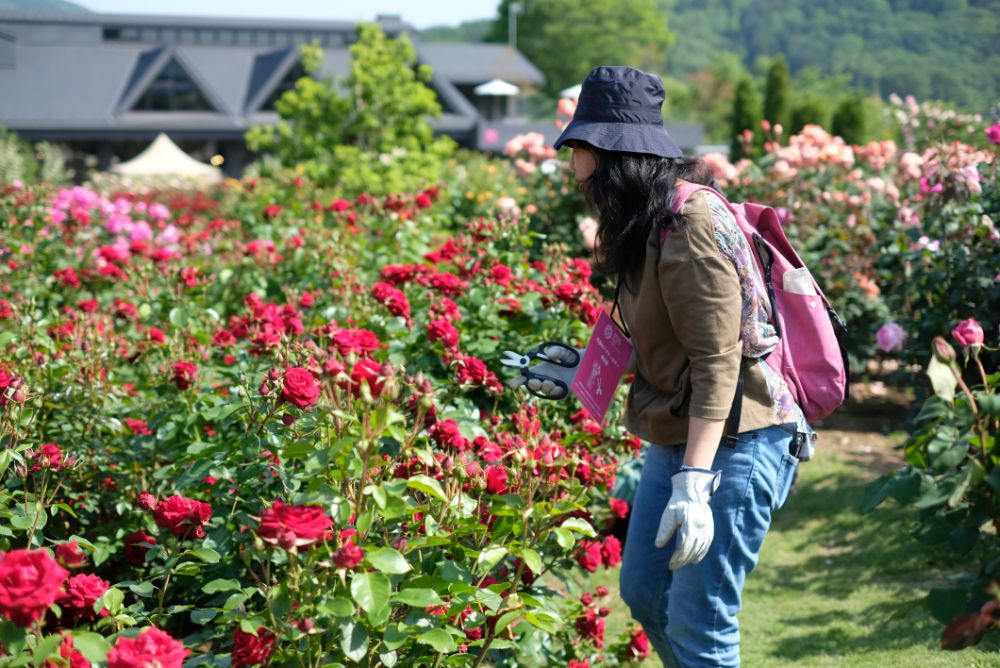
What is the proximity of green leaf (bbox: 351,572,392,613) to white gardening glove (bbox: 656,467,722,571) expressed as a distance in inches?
24.6

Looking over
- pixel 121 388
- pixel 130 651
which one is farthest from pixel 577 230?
pixel 130 651

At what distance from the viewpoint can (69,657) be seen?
4.26ft

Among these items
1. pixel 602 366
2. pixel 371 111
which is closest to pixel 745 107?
pixel 371 111

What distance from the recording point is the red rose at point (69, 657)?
50.9 inches

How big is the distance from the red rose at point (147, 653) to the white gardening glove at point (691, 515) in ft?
3.04

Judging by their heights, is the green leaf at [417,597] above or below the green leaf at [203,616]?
above

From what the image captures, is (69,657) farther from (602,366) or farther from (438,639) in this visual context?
(602,366)

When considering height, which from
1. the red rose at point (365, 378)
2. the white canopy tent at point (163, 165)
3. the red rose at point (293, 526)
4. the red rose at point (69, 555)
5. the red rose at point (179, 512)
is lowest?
the white canopy tent at point (163, 165)

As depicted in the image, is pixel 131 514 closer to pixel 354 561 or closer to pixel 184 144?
pixel 354 561

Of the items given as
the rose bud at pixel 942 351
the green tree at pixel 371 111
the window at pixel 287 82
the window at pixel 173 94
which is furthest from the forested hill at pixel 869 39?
the window at pixel 173 94

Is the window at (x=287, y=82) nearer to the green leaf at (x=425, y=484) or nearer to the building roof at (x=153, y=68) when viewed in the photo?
the building roof at (x=153, y=68)

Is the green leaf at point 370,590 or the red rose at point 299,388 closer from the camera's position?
the green leaf at point 370,590

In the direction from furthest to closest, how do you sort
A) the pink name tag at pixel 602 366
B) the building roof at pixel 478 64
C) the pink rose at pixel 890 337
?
the building roof at pixel 478 64 → the pink rose at pixel 890 337 → the pink name tag at pixel 602 366

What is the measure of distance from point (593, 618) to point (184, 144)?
100ft
